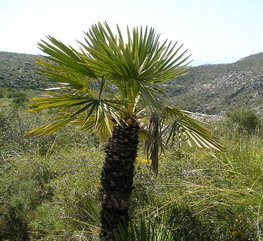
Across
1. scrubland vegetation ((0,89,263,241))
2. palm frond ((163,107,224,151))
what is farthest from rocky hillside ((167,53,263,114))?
palm frond ((163,107,224,151))

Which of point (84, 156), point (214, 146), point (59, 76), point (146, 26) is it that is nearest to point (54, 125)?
point (59, 76)

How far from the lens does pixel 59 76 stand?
275 centimetres

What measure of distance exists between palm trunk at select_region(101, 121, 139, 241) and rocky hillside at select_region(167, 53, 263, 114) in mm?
27129

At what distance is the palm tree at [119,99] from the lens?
8.20 feet

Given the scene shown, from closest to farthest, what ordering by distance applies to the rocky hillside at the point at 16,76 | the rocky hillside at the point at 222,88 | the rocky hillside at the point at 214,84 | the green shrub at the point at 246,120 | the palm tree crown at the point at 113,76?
the palm tree crown at the point at 113,76 → the green shrub at the point at 246,120 → the rocky hillside at the point at 16,76 → the rocky hillside at the point at 214,84 → the rocky hillside at the point at 222,88

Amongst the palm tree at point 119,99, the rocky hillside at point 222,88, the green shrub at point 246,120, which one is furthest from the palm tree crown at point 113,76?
the rocky hillside at point 222,88

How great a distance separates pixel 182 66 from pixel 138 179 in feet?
7.41

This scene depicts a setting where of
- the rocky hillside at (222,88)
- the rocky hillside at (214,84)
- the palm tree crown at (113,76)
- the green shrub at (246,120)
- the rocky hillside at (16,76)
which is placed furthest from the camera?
the rocky hillside at (222,88)

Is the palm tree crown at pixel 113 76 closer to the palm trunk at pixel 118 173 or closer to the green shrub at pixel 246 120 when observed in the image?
the palm trunk at pixel 118 173

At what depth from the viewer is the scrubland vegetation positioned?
2609mm

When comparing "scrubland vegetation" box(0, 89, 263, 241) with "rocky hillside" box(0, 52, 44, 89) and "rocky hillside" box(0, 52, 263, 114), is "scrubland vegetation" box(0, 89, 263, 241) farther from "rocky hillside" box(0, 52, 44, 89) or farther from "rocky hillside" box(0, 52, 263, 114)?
"rocky hillside" box(0, 52, 263, 114)

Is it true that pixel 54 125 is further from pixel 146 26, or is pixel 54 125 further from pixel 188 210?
pixel 188 210

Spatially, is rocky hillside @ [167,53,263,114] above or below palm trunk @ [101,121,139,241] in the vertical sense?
above

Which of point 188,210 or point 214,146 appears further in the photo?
point 188,210
